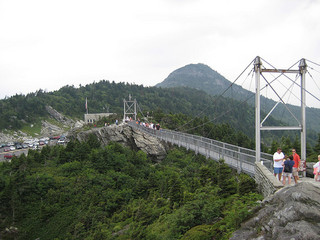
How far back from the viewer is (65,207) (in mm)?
18812

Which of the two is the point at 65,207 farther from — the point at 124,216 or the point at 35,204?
the point at 124,216

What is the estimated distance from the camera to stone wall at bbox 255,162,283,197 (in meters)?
6.65

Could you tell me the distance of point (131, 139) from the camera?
1129 inches

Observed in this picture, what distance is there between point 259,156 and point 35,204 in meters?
18.0

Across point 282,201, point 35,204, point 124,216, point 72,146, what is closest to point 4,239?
point 35,204

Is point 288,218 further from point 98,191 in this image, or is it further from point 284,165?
point 98,191

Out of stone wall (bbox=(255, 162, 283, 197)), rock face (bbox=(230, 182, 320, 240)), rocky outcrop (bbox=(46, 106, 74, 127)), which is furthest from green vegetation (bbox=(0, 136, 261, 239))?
rocky outcrop (bbox=(46, 106, 74, 127))

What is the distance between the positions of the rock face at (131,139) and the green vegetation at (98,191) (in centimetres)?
98

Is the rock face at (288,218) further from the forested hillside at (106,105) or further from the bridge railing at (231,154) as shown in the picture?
the forested hillside at (106,105)

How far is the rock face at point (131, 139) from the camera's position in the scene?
26625mm

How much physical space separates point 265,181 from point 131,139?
22180 millimetres

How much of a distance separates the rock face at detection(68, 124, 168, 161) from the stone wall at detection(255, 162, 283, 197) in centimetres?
1757

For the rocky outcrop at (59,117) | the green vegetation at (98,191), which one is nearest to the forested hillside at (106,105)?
the rocky outcrop at (59,117)

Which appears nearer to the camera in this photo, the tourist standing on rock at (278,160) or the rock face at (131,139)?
the tourist standing on rock at (278,160)
